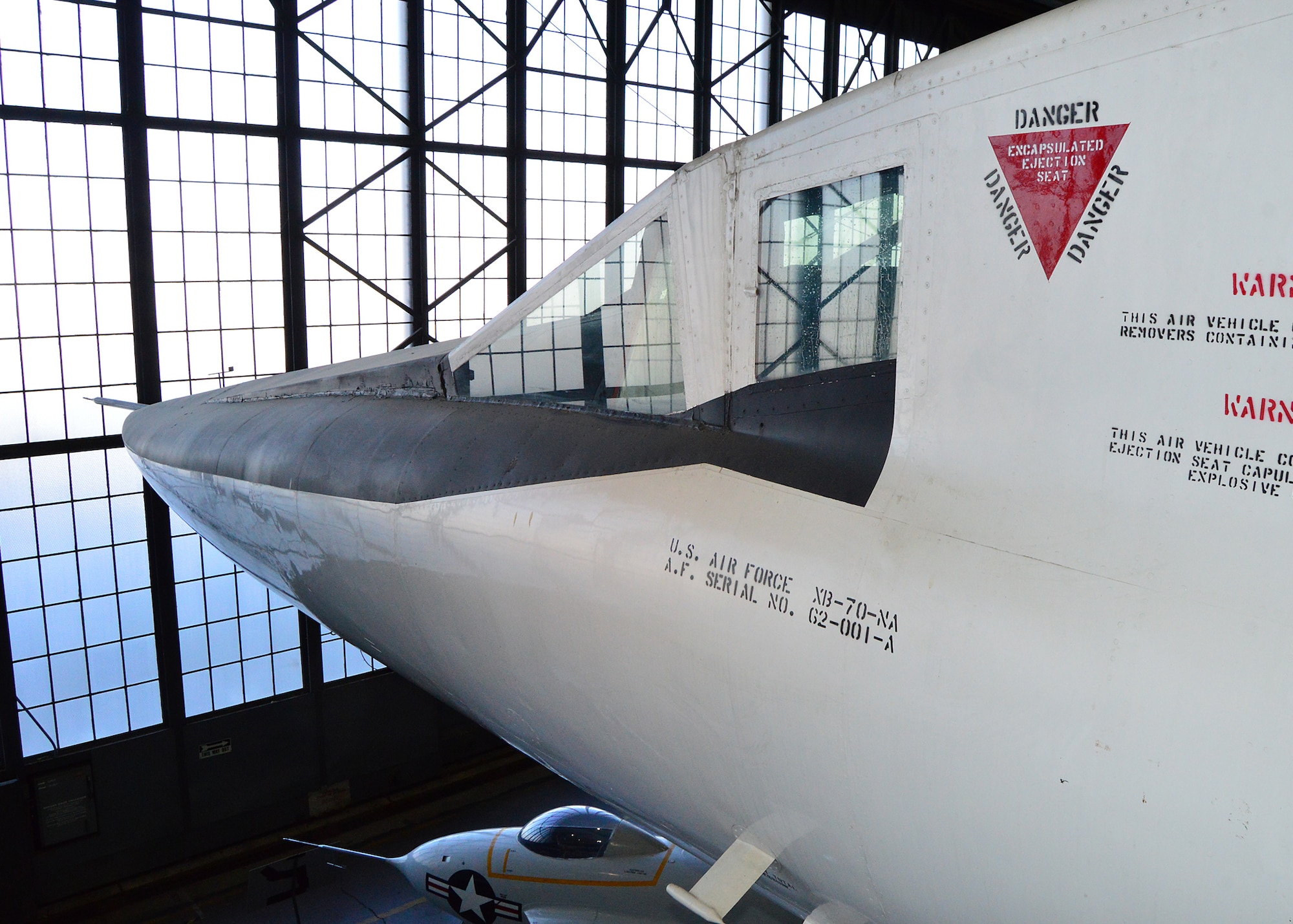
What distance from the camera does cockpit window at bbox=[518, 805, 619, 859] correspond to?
11.8 m

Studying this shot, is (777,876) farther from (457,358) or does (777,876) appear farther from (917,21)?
(917,21)

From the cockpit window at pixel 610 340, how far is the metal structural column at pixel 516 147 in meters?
13.9

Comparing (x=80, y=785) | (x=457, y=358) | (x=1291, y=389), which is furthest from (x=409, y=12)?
(x=1291, y=389)

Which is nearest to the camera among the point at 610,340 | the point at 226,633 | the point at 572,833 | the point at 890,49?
the point at 610,340

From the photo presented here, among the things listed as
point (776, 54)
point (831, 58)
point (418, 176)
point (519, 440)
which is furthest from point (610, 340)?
point (831, 58)

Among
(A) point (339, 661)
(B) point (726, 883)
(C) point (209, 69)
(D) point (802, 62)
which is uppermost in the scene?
(D) point (802, 62)

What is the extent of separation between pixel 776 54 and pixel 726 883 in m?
22.5

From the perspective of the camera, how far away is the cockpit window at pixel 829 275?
12.3ft

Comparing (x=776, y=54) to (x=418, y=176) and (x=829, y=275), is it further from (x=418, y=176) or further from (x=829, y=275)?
(x=829, y=275)

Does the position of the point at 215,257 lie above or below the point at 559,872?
above

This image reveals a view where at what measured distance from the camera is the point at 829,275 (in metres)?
4.02

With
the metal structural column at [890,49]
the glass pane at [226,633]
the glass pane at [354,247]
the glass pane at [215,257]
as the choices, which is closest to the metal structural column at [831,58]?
the metal structural column at [890,49]

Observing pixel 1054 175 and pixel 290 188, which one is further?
pixel 290 188

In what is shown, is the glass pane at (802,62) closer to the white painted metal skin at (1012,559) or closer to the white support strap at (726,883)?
the white painted metal skin at (1012,559)
